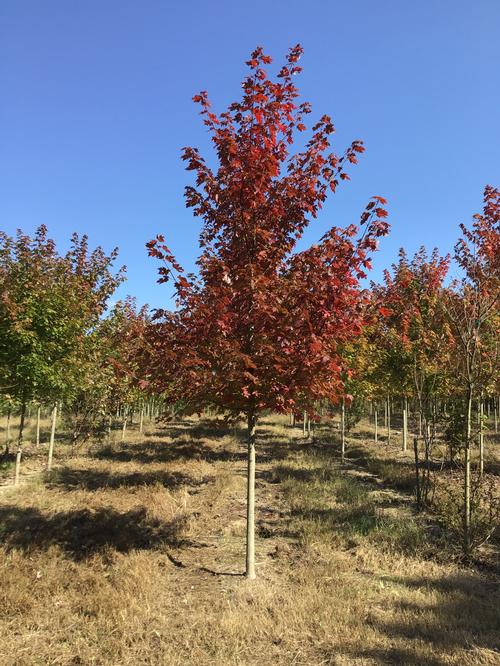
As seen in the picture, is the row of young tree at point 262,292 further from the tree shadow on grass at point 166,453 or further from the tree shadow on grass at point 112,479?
the tree shadow on grass at point 166,453

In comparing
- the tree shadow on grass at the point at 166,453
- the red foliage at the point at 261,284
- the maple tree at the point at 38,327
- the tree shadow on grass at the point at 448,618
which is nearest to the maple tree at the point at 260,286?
the red foliage at the point at 261,284

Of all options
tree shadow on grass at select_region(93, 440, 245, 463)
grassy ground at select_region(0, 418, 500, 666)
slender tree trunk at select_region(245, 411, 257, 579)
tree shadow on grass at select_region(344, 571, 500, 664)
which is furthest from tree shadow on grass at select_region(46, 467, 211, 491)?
tree shadow on grass at select_region(344, 571, 500, 664)

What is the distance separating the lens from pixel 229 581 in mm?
6070

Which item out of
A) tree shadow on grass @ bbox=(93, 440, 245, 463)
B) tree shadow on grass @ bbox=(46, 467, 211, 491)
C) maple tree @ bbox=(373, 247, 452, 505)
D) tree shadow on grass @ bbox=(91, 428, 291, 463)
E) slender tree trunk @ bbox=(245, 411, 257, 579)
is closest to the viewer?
slender tree trunk @ bbox=(245, 411, 257, 579)

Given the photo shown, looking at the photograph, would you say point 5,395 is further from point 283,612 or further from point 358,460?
point 358,460

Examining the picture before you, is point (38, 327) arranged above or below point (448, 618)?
above

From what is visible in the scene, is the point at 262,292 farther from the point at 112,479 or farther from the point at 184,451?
the point at 184,451

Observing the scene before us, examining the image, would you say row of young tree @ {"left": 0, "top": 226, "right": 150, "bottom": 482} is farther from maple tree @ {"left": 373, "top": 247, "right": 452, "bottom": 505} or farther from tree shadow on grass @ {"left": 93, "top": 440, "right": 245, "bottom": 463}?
maple tree @ {"left": 373, "top": 247, "right": 452, "bottom": 505}

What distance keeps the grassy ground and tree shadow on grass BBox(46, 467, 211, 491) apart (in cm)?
13

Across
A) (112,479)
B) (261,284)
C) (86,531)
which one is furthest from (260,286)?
(112,479)

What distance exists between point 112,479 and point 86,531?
4.55 metres

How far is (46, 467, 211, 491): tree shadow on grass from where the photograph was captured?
11469 mm

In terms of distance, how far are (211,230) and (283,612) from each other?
197 inches

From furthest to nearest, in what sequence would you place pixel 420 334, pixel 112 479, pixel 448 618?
pixel 112 479
pixel 420 334
pixel 448 618
